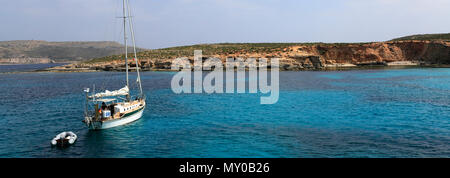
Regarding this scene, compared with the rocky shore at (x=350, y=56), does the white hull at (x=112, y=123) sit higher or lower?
lower

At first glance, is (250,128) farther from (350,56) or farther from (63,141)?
(350,56)

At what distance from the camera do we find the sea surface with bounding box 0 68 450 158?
1847cm

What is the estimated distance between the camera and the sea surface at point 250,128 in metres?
18.5

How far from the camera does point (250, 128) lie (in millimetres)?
23891

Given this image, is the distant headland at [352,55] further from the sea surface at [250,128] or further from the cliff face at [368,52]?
the sea surface at [250,128]

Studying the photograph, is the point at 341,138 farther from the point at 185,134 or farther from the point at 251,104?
the point at 251,104

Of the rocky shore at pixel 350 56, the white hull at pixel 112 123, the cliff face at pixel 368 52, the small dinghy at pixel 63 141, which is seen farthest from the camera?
the cliff face at pixel 368 52

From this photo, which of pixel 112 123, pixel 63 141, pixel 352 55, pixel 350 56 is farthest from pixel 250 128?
pixel 352 55

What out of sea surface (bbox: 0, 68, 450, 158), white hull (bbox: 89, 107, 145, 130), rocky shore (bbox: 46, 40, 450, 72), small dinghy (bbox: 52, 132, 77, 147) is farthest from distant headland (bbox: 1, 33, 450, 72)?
small dinghy (bbox: 52, 132, 77, 147)

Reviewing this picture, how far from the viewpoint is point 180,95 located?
1705 inches

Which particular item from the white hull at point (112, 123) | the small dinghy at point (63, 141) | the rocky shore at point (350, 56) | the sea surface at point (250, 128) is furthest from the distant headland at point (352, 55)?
the small dinghy at point (63, 141)

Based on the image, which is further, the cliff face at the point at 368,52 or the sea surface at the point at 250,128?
the cliff face at the point at 368,52
